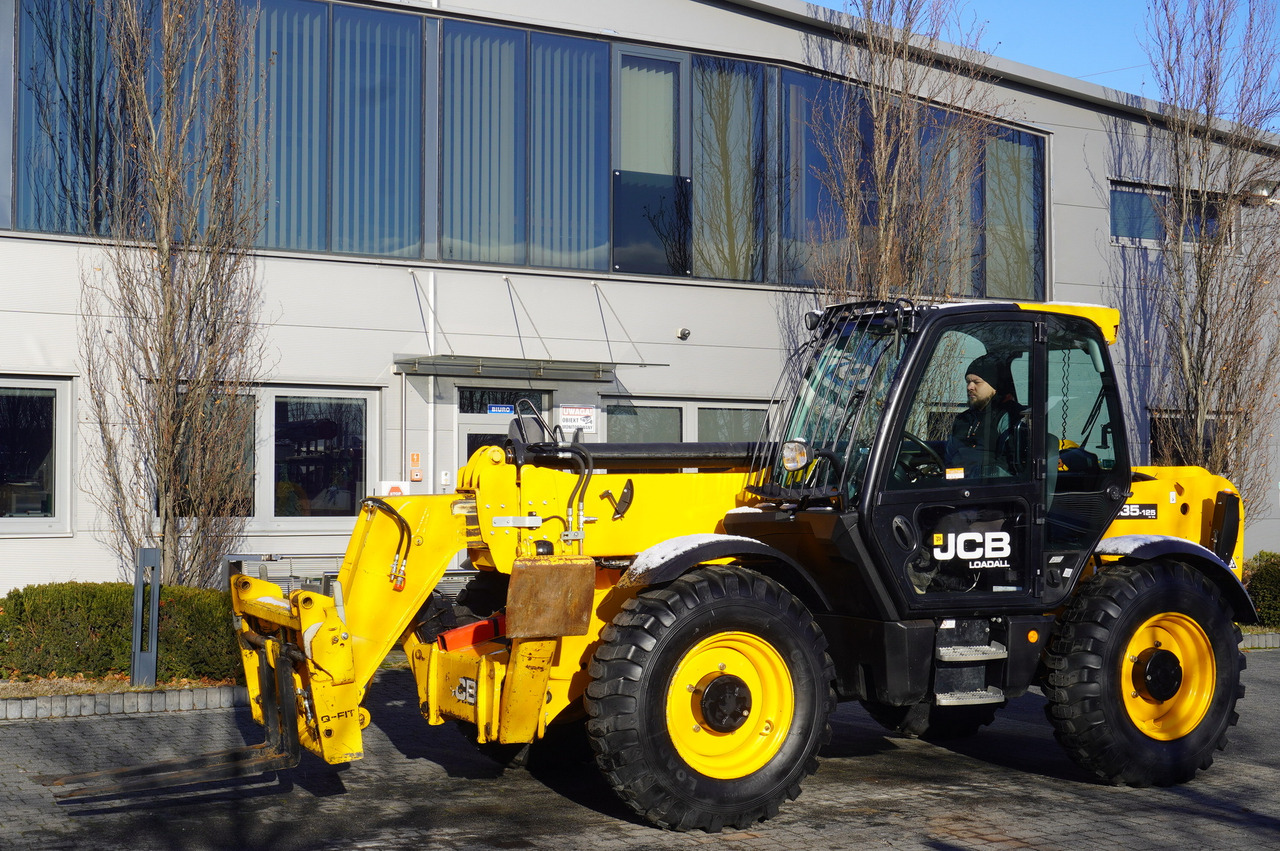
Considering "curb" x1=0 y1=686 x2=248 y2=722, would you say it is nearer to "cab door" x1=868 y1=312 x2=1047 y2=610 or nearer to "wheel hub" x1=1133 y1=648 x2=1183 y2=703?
"cab door" x1=868 y1=312 x2=1047 y2=610

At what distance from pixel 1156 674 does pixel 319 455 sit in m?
10.5

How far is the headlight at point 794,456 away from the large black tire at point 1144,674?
6.14 feet

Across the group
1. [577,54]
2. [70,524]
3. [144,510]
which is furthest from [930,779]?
[577,54]

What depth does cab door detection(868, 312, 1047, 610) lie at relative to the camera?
23.6 ft

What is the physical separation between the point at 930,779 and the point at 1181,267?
13710 mm

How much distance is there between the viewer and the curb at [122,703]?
9.89m

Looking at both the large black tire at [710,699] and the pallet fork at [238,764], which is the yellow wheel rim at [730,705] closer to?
the large black tire at [710,699]

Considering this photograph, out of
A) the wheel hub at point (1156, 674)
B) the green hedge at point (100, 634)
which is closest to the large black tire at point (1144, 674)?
the wheel hub at point (1156, 674)

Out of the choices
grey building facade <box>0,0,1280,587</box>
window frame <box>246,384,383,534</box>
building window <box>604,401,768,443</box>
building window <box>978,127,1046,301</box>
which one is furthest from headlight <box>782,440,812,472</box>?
building window <box>978,127,1046,301</box>

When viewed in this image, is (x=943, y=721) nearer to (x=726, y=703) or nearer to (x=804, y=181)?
(x=726, y=703)

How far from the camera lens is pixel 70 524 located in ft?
46.7

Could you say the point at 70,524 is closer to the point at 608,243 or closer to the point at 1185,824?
the point at 608,243

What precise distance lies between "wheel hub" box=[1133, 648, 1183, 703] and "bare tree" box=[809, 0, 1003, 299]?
9.71 metres

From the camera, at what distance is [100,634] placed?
11.0m
